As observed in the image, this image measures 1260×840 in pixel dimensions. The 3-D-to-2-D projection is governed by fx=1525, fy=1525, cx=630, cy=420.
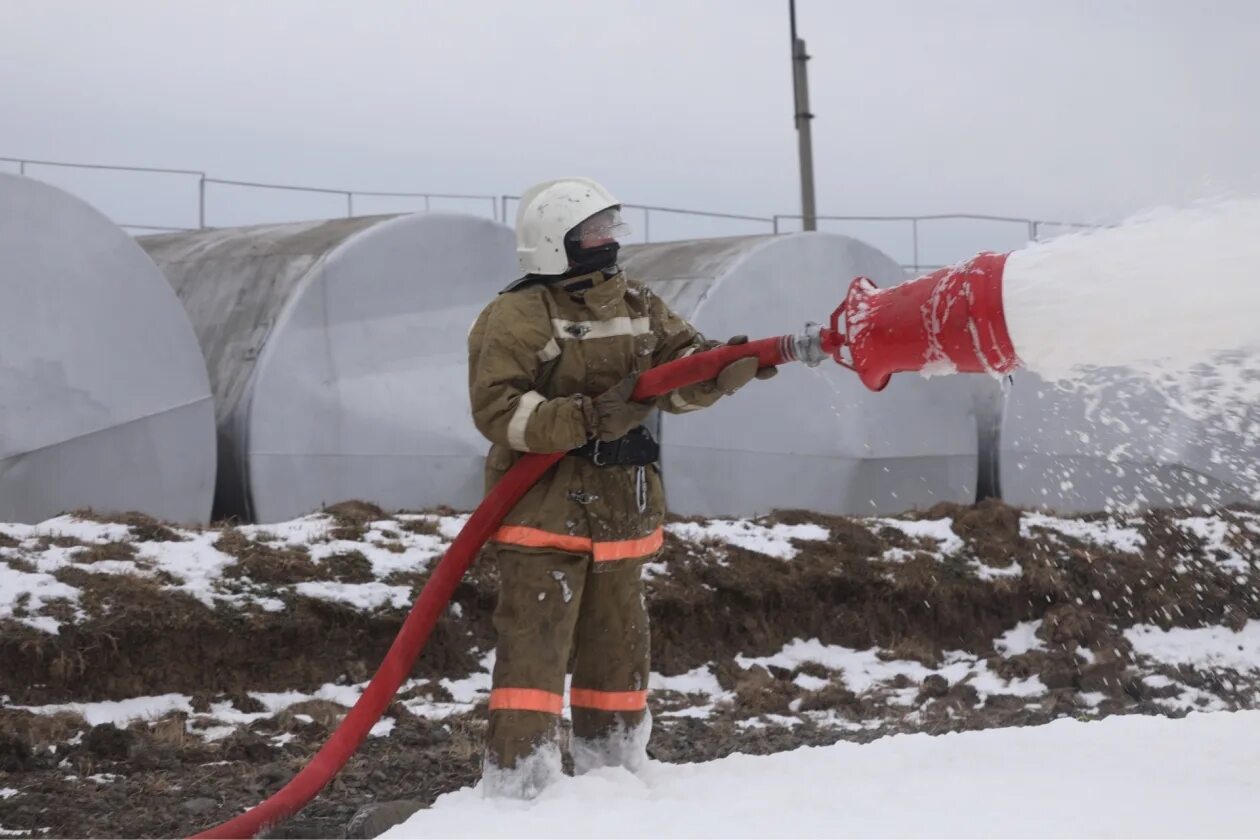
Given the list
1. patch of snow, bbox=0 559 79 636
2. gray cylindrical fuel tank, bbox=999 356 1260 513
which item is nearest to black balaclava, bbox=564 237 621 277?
patch of snow, bbox=0 559 79 636

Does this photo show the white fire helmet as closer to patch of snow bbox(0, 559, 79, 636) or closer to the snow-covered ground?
the snow-covered ground

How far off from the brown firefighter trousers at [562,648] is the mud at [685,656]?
0.77m

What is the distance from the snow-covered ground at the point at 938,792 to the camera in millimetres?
3877

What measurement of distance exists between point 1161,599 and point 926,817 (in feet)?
21.1

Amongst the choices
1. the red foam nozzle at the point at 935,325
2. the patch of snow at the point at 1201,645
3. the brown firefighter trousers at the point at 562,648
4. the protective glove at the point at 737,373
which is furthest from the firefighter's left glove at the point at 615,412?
the patch of snow at the point at 1201,645

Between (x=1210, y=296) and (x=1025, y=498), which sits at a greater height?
(x=1210, y=296)

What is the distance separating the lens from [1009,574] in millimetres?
9500

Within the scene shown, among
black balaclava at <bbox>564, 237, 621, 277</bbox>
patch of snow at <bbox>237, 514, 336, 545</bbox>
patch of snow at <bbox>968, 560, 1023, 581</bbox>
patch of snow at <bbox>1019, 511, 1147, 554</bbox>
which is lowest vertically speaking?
patch of snow at <bbox>968, 560, 1023, 581</bbox>

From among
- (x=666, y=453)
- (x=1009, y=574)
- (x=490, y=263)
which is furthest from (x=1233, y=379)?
(x=490, y=263)

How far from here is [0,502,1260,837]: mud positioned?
553cm

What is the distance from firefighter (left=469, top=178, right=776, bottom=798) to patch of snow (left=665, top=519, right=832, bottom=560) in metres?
4.29

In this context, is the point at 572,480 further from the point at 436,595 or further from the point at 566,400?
the point at 436,595

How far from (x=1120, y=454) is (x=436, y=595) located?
9.71 meters

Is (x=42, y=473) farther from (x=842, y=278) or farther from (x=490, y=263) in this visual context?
(x=842, y=278)
